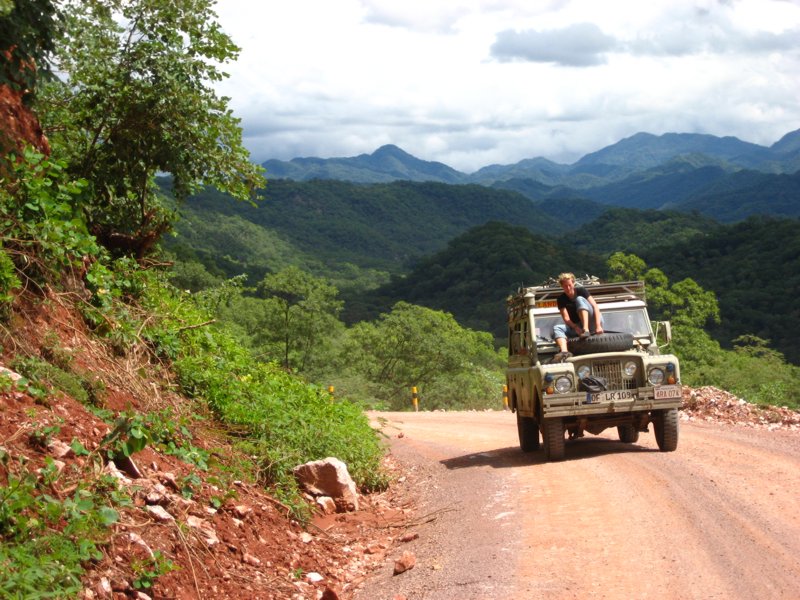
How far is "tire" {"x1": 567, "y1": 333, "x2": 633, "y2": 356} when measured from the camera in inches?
462

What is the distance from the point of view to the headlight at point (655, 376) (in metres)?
11.5

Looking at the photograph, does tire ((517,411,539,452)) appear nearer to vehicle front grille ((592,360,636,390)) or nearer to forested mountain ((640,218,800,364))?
vehicle front grille ((592,360,636,390))

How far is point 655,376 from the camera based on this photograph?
11477 mm

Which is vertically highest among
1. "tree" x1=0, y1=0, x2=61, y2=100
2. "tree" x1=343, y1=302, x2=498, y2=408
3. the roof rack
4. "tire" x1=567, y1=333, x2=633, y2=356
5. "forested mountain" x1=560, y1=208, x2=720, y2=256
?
"forested mountain" x1=560, y1=208, x2=720, y2=256

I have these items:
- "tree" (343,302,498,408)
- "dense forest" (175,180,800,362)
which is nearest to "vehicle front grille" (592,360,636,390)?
"tree" (343,302,498,408)

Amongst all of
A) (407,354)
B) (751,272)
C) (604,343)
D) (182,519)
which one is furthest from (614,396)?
(751,272)

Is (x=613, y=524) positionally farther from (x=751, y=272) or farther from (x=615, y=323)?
(x=751, y=272)

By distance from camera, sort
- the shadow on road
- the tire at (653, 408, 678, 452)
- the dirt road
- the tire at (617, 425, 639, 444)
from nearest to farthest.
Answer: the dirt road
the tire at (653, 408, 678, 452)
the shadow on road
the tire at (617, 425, 639, 444)

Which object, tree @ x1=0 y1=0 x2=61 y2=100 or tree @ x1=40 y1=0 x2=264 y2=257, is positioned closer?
tree @ x1=0 y1=0 x2=61 y2=100

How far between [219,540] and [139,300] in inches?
191

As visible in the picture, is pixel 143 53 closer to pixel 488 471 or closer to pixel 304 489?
pixel 304 489

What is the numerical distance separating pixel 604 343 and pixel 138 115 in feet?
23.0

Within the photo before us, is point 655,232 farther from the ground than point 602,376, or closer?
farther from the ground

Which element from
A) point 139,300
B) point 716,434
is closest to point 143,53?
point 139,300
